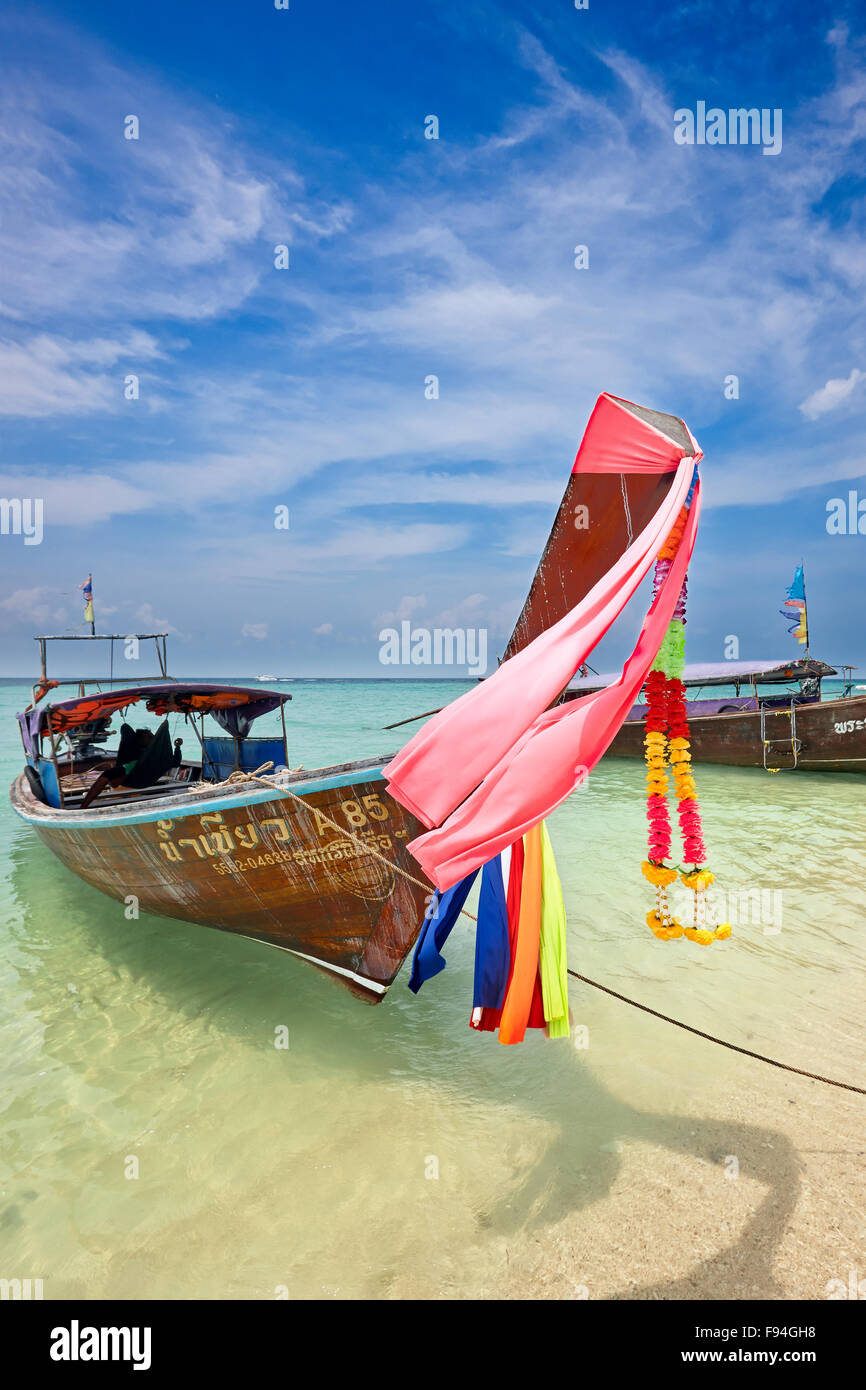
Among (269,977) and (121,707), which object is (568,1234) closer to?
(269,977)

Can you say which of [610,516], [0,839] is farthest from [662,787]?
[0,839]

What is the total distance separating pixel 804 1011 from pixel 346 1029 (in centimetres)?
359

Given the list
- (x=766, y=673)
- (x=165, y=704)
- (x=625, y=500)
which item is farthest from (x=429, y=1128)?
(x=766, y=673)

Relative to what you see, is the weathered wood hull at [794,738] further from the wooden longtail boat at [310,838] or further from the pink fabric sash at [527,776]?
the pink fabric sash at [527,776]

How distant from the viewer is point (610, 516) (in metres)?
3.46

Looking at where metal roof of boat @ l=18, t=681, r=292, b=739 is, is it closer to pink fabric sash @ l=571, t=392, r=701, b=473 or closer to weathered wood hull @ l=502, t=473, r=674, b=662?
weathered wood hull @ l=502, t=473, r=674, b=662

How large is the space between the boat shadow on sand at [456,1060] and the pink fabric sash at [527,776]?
2088 millimetres

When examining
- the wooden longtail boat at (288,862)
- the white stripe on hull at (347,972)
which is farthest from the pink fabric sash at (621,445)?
the white stripe on hull at (347,972)

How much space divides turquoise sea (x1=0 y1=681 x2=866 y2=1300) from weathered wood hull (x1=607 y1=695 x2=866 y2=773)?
1104cm

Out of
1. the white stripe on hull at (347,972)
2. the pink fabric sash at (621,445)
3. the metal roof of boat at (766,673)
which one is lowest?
the white stripe on hull at (347,972)

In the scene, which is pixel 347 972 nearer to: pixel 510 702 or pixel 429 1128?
pixel 429 1128

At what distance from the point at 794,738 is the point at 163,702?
1527cm

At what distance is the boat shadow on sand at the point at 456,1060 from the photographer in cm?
340

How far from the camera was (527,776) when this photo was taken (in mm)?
2748
